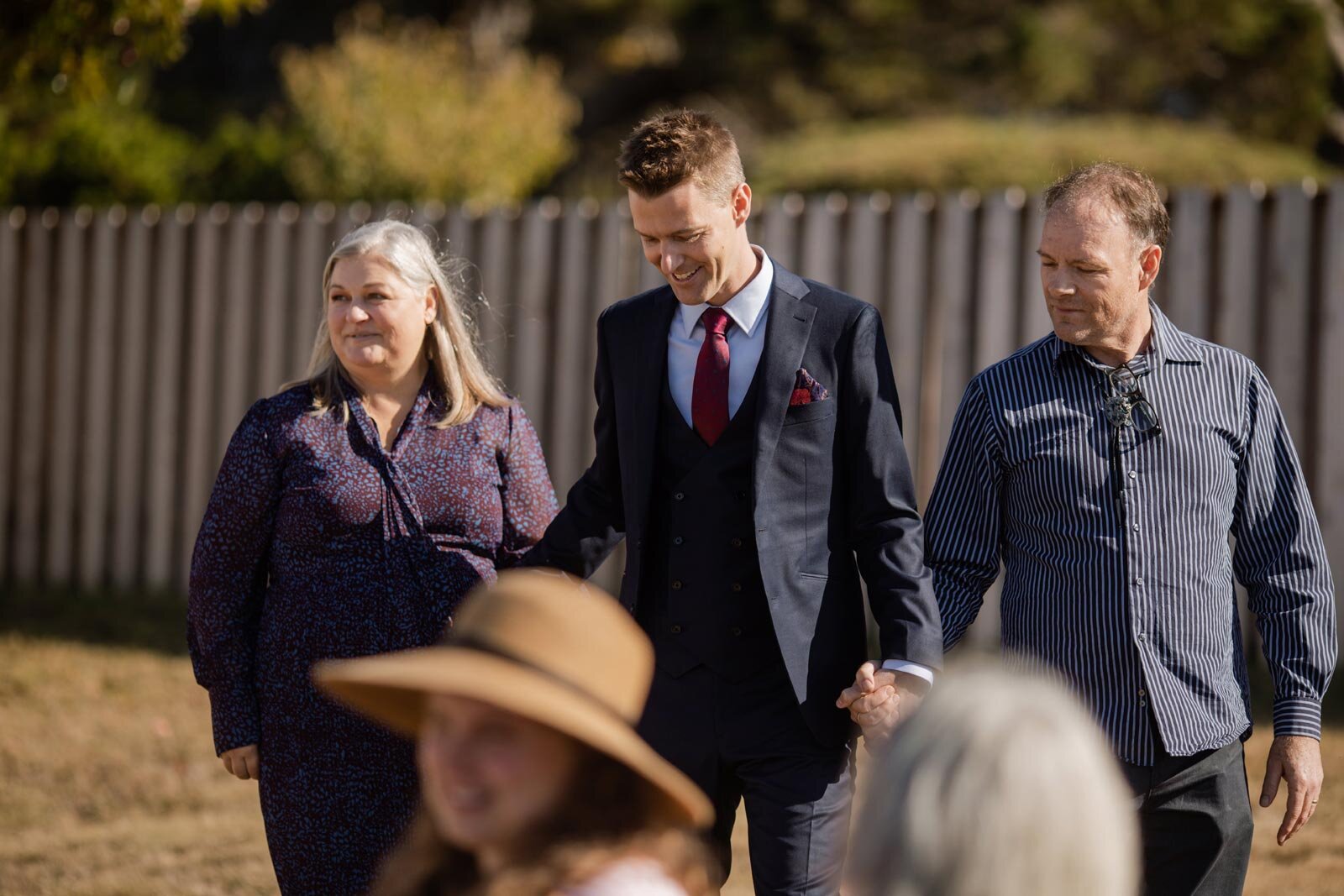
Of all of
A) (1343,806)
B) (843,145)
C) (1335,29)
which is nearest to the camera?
(1343,806)

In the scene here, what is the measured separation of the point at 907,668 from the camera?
112 inches

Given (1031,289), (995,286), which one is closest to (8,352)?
(995,286)

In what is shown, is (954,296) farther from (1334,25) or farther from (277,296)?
(1334,25)

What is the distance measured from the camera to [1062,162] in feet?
40.0

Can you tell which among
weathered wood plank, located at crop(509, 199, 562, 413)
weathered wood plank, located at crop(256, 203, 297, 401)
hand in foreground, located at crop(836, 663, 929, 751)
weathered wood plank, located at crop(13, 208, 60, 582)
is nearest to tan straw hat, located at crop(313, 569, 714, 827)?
hand in foreground, located at crop(836, 663, 929, 751)

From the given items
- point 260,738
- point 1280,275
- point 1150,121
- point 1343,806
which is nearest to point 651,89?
point 1150,121

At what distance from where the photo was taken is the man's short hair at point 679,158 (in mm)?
2909

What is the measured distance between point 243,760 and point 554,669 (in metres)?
1.95

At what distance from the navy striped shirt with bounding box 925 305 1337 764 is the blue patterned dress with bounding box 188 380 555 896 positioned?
1.15 metres

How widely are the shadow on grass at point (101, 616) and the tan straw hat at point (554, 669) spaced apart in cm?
622

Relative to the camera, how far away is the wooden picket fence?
6617 mm

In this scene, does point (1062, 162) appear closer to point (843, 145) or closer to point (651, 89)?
point (843, 145)

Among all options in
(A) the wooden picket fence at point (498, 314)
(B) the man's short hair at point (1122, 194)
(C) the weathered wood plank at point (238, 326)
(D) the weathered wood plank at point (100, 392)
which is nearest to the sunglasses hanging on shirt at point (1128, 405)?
(B) the man's short hair at point (1122, 194)

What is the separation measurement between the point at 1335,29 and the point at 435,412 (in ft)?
48.3
